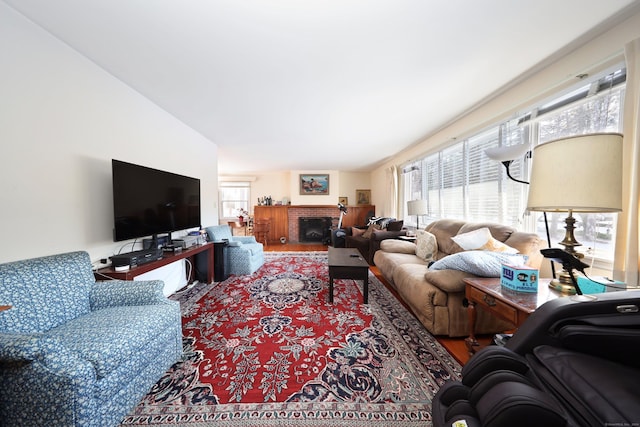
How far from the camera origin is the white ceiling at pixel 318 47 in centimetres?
131

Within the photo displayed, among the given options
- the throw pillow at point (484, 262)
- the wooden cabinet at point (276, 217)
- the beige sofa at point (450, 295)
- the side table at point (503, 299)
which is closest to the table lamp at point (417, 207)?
the beige sofa at point (450, 295)

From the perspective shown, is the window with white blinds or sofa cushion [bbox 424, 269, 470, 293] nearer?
the window with white blinds

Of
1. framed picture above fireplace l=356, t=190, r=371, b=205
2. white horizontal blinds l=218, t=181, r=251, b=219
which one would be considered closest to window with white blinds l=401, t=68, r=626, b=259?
framed picture above fireplace l=356, t=190, r=371, b=205

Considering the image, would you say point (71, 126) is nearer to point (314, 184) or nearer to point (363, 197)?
point (314, 184)

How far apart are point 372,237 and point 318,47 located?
3.09 meters

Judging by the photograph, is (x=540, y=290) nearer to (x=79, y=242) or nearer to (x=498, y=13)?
(x=498, y=13)

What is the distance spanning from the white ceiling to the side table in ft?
5.78

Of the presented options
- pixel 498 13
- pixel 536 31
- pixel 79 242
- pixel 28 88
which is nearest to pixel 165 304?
pixel 79 242

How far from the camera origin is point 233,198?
7430 mm

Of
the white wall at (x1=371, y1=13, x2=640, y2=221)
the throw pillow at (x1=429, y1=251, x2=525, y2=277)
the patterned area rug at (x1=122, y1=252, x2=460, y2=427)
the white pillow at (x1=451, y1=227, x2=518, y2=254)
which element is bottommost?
the patterned area rug at (x1=122, y1=252, x2=460, y2=427)

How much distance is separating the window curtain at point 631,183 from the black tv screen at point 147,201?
3.68 meters

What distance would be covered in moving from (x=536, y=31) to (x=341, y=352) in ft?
8.98

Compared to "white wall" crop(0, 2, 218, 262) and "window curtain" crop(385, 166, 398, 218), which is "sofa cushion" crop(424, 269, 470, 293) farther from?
"window curtain" crop(385, 166, 398, 218)

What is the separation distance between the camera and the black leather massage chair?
1.86 ft
